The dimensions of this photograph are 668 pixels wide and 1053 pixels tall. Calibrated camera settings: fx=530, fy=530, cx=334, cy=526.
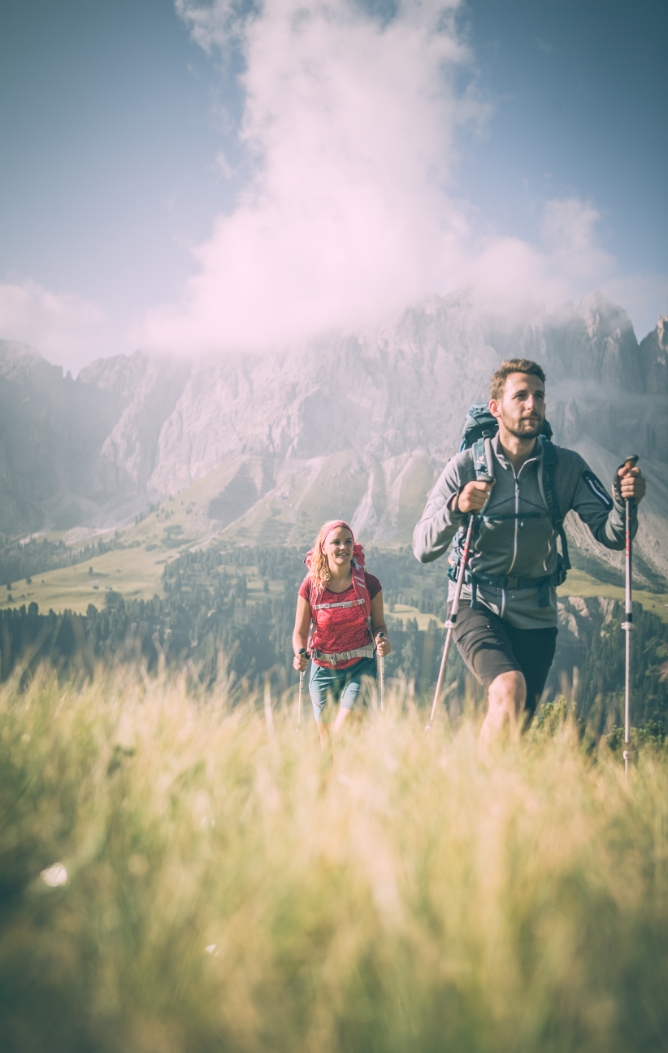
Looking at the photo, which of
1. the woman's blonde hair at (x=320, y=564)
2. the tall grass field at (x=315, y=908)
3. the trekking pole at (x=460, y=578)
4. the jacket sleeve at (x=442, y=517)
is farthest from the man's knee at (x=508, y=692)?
the woman's blonde hair at (x=320, y=564)

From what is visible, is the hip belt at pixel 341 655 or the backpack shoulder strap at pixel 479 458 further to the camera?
the hip belt at pixel 341 655

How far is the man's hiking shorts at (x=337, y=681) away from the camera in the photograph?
6.11 metres

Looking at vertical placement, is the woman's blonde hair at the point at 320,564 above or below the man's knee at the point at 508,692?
above

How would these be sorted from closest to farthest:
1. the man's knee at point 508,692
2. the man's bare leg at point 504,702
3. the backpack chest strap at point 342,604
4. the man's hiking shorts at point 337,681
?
1. the man's bare leg at point 504,702
2. the man's knee at point 508,692
3. the man's hiking shorts at point 337,681
4. the backpack chest strap at point 342,604

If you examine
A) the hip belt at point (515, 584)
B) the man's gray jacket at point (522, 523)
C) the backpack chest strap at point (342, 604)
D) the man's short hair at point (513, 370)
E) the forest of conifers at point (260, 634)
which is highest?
the man's short hair at point (513, 370)

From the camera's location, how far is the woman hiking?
6281 millimetres

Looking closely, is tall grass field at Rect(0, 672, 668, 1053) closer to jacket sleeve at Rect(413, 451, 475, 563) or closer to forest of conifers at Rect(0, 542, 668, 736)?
jacket sleeve at Rect(413, 451, 475, 563)

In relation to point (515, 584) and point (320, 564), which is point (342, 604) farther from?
point (515, 584)

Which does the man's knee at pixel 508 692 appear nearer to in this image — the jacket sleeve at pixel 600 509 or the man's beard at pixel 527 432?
the jacket sleeve at pixel 600 509

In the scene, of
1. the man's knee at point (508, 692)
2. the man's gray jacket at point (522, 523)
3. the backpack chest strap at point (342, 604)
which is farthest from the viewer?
the backpack chest strap at point (342, 604)

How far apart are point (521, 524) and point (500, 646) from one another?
1.06 m

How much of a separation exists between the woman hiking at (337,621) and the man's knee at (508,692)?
2208mm

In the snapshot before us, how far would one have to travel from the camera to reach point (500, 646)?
14.2 ft

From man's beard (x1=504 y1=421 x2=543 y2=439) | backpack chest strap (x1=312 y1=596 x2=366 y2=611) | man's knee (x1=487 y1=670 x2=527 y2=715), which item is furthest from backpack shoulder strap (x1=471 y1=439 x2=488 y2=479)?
backpack chest strap (x1=312 y1=596 x2=366 y2=611)
